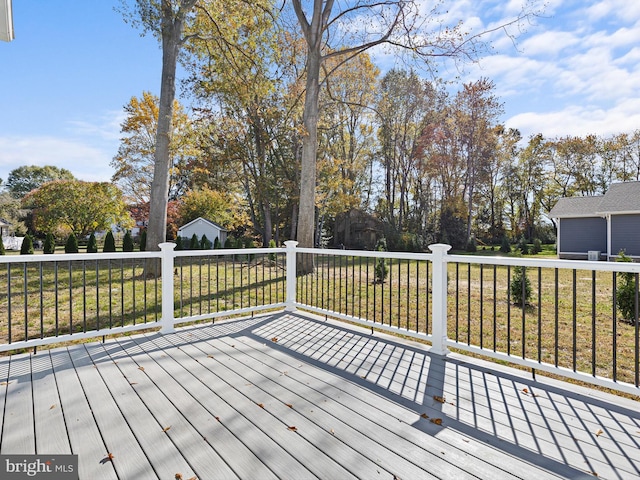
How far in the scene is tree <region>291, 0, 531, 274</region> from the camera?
7.89 metres

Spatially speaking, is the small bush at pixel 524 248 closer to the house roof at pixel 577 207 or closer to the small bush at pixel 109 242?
the house roof at pixel 577 207

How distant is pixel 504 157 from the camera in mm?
23469

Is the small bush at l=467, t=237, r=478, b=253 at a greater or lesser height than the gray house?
lesser

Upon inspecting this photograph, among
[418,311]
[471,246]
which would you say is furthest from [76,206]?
[471,246]

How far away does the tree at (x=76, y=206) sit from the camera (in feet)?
68.3

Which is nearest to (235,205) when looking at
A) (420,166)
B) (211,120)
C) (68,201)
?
(211,120)

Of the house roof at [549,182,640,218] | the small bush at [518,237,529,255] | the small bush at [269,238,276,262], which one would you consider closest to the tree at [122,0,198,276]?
the small bush at [269,238,276,262]

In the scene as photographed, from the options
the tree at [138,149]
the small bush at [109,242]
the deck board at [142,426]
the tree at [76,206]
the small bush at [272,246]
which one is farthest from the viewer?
the tree at [76,206]

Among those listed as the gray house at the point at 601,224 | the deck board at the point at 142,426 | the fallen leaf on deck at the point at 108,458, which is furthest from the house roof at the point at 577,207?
the fallen leaf on deck at the point at 108,458

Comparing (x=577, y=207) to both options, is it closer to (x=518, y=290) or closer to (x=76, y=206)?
(x=518, y=290)

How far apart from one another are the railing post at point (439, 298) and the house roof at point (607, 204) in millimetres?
13988

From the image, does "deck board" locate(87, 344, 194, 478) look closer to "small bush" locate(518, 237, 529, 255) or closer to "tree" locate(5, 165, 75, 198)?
"small bush" locate(518, 237, 529, 255)

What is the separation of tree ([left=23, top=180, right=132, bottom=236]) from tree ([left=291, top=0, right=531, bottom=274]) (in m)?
18.2

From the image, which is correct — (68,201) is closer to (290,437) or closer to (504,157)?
(290,437)
